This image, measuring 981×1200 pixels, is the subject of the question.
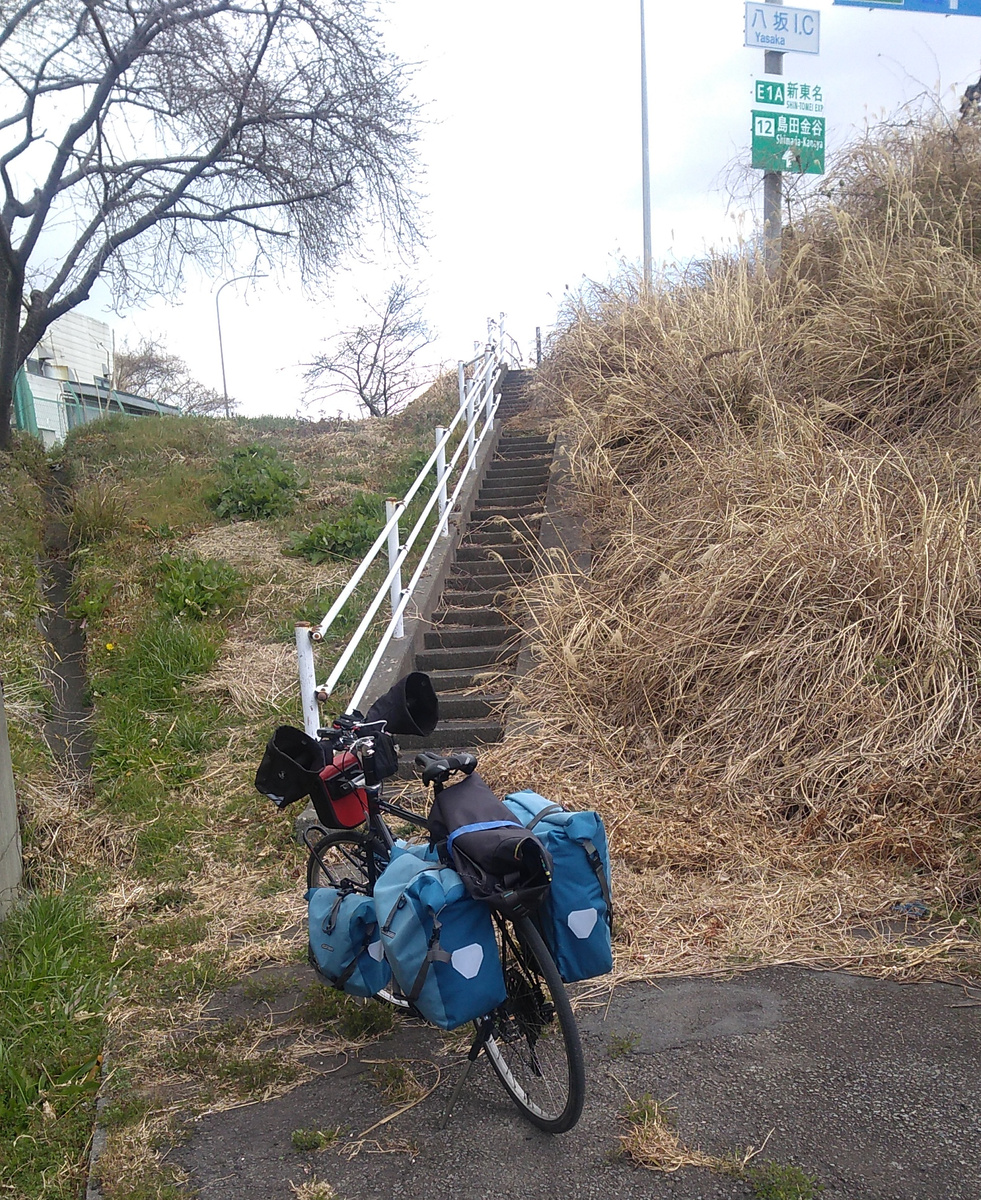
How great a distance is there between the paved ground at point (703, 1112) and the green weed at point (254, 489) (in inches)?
294

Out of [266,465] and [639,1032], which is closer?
[639,1032]

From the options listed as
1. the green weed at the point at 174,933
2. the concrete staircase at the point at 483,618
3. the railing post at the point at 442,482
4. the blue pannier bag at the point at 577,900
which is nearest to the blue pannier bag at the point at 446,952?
the blue pannier bag at the point at 577,900

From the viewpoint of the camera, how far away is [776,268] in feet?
34.0

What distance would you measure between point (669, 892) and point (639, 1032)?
109 centimetres

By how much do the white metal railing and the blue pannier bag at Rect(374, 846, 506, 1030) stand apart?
2328mm

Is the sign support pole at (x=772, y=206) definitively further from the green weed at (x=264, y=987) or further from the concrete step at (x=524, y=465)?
the green weed at (x=264, y=987)

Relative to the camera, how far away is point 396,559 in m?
6.96

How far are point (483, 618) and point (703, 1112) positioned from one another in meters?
5.27

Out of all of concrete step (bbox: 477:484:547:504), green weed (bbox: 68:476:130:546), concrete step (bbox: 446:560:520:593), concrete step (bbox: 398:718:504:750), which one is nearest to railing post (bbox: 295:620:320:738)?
concrete step (bbox: 398:718:504:750)

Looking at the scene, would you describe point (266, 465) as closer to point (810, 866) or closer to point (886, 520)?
point (886, 520)

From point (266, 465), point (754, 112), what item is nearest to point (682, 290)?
point (754, 112)

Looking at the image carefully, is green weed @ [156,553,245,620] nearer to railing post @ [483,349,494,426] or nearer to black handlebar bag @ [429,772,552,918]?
railing post @ [483,349,494,426]

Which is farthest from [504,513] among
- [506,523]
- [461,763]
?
[461,763]

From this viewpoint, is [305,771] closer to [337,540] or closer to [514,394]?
[337,540]
